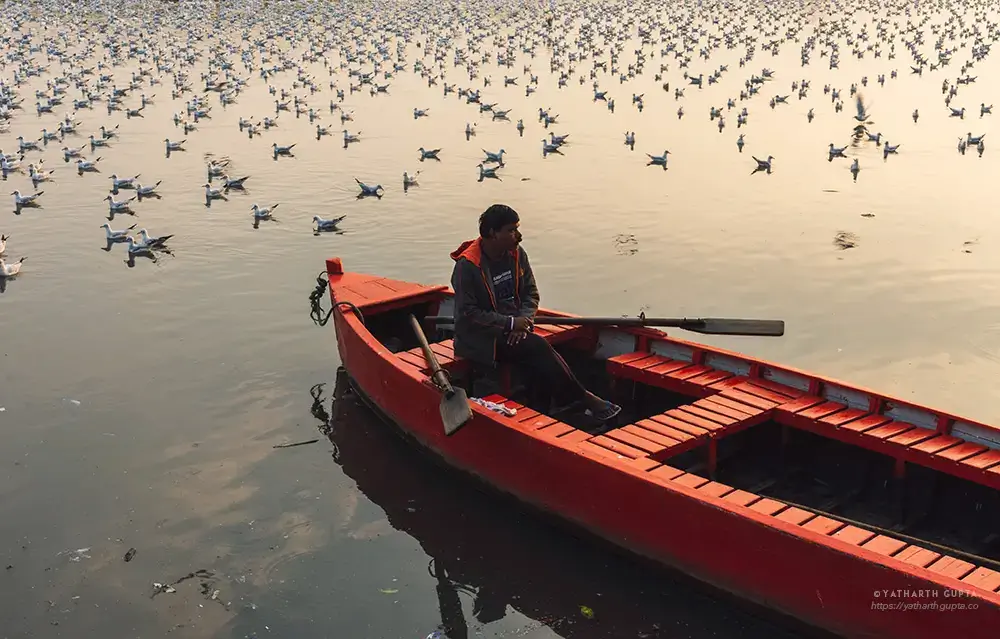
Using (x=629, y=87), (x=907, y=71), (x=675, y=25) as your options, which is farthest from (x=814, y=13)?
(x=629, y=87)

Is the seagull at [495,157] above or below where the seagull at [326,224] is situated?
above

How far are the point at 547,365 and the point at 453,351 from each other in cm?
115

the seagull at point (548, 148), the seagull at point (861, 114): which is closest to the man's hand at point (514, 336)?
the seagull at point (548, 148)

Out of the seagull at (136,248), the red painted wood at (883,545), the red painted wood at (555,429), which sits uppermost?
the seagull at (136,248)

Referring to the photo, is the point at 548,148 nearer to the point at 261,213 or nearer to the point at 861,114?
the point at 261,213

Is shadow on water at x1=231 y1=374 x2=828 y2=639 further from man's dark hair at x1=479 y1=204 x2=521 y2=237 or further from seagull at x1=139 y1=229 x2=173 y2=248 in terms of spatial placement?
seagull at x1=139 y1=229 x2=173 y2=248

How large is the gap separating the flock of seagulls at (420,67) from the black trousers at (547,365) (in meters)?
9.99

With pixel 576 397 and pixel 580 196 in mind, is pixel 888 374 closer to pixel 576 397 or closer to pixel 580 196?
pixel 576 397

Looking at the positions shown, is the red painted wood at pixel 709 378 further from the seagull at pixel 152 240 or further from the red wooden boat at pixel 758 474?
the seagull at pixel 152 240

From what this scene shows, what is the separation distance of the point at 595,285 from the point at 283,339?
470 centimetres

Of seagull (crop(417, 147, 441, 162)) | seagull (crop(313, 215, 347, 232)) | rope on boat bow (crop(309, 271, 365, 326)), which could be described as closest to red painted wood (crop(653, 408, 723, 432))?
rope on boat bow (crop(309, 271, 365, 326))

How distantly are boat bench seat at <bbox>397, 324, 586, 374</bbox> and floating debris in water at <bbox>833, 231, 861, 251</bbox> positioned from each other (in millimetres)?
8385

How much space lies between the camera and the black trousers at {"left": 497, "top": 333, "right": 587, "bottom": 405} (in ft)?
34.3

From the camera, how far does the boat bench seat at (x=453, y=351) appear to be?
10898 mm
